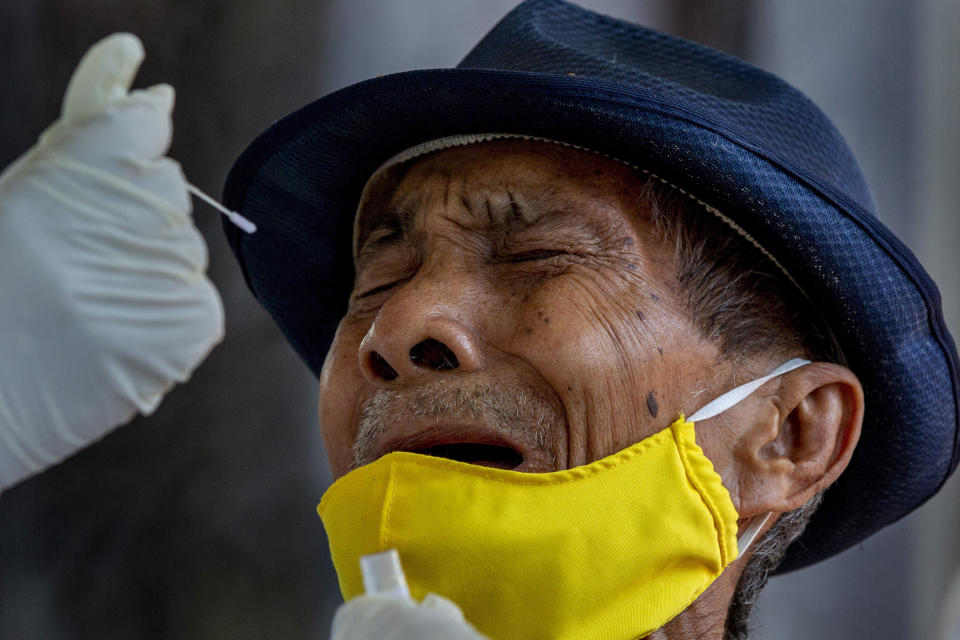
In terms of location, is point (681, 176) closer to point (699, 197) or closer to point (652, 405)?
point (699, 197)

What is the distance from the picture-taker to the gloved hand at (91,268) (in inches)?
34.7

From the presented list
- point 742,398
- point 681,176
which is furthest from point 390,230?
point 742,398

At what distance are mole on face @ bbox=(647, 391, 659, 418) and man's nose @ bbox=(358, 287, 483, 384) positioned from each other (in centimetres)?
21

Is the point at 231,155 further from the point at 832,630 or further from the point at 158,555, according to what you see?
the point at 832,630

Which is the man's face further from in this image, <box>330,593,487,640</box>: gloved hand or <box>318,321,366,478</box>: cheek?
<box>330,593,487,640</box>: gloved hand

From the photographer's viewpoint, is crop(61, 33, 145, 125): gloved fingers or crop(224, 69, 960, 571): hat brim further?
crop(224, 69, 960, 571): hat brim

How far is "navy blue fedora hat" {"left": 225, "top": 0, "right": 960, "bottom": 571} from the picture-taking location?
4.17ft

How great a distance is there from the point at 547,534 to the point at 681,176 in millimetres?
477

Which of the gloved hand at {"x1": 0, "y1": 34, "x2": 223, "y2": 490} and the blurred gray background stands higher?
the gloved hand at {"x1": 0, "y1": 34, "x2": 223, "y2": 490}

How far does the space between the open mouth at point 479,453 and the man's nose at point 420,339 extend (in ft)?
0.32

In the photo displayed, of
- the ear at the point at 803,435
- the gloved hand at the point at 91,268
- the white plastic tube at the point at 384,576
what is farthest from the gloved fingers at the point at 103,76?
the ear at the point at 803,435

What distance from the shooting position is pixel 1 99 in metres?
1.84

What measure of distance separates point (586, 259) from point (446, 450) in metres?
0.31

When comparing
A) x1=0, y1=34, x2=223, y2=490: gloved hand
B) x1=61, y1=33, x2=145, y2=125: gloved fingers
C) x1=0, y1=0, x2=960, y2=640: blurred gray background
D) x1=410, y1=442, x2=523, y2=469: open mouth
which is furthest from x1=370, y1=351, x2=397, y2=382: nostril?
x1=0, y1=0, x2=960, y2=640: blurred gray background
